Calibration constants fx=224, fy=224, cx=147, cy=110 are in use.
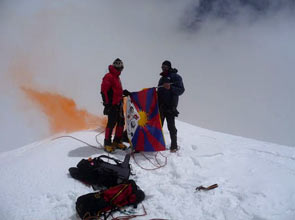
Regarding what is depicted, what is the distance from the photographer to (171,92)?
5.59 m

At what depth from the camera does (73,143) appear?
5.93 metres

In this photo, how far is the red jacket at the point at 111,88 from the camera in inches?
211

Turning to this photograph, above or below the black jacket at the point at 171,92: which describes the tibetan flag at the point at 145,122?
below

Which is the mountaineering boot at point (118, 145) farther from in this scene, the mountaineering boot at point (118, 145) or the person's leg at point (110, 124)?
the person's leg at point (110, 124)

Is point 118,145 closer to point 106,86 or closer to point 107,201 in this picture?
point 106,86

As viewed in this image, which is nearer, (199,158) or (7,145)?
(199,158)

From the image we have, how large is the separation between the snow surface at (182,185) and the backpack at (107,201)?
0.17 metres

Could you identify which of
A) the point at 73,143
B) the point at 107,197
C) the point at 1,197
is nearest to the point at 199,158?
the point at 107,197

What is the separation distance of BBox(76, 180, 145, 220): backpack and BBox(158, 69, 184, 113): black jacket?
8.53 ft

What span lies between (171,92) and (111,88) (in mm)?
1489

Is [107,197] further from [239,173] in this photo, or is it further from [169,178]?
[239,173]

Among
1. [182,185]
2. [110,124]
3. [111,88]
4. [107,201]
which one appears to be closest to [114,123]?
[110,124]

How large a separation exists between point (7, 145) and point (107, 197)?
54.9 m

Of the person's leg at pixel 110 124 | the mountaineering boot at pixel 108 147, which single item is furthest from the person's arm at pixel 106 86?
the mountaineering boot at pixel 108 147
